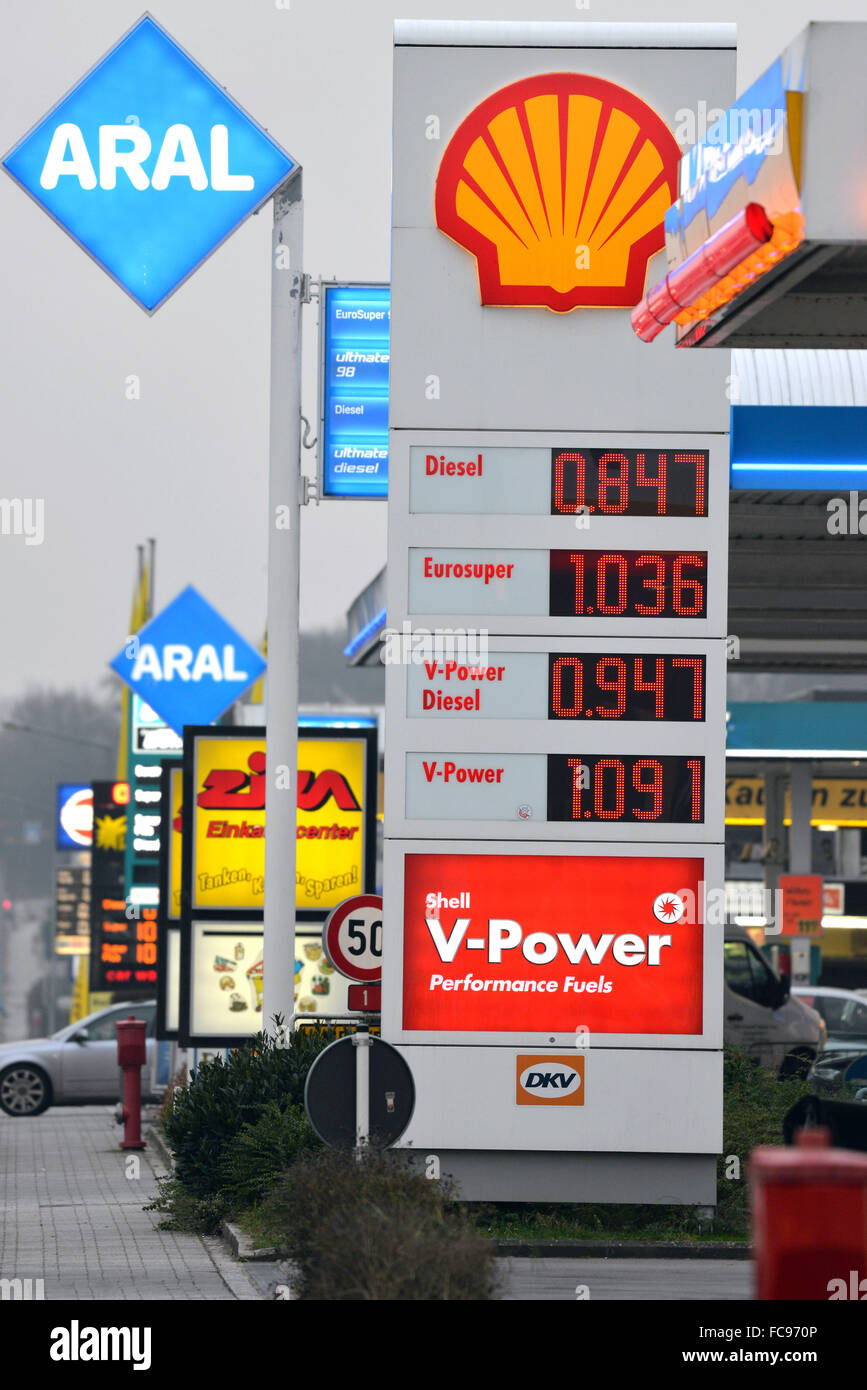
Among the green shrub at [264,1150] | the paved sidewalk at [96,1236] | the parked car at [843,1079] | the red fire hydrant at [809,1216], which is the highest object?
the red fire hydrant at [809,1216]

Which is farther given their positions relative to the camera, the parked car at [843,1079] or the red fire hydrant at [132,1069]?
the red fire hydrant at [132,1069]

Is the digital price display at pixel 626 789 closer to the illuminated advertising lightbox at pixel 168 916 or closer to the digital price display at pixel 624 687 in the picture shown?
the digital price display at pixel 624 687

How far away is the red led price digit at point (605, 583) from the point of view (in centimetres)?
1388

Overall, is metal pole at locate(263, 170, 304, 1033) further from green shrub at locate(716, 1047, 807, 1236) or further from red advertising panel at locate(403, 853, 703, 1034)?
green shrub at locate(716, 1047, 807, 1236)

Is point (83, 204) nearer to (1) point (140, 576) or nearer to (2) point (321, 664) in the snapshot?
(1) point (140, 576)

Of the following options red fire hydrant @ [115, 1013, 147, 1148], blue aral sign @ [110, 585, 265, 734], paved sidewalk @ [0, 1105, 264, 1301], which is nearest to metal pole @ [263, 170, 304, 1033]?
paved sidewalk @ [0, 1105, 264, 1301]

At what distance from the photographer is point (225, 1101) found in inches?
603

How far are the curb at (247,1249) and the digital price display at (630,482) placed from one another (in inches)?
196

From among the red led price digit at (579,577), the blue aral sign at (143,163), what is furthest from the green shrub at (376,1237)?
the blue aral sign at (143,163)

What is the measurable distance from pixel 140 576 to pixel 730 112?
3585cm

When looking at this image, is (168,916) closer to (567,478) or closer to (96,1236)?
(96,1236)

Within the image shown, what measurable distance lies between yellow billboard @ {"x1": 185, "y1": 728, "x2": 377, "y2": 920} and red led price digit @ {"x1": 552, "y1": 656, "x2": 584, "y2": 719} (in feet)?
20.9

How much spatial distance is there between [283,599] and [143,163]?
342cm

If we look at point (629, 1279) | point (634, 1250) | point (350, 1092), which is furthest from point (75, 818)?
point (350, 1092)
